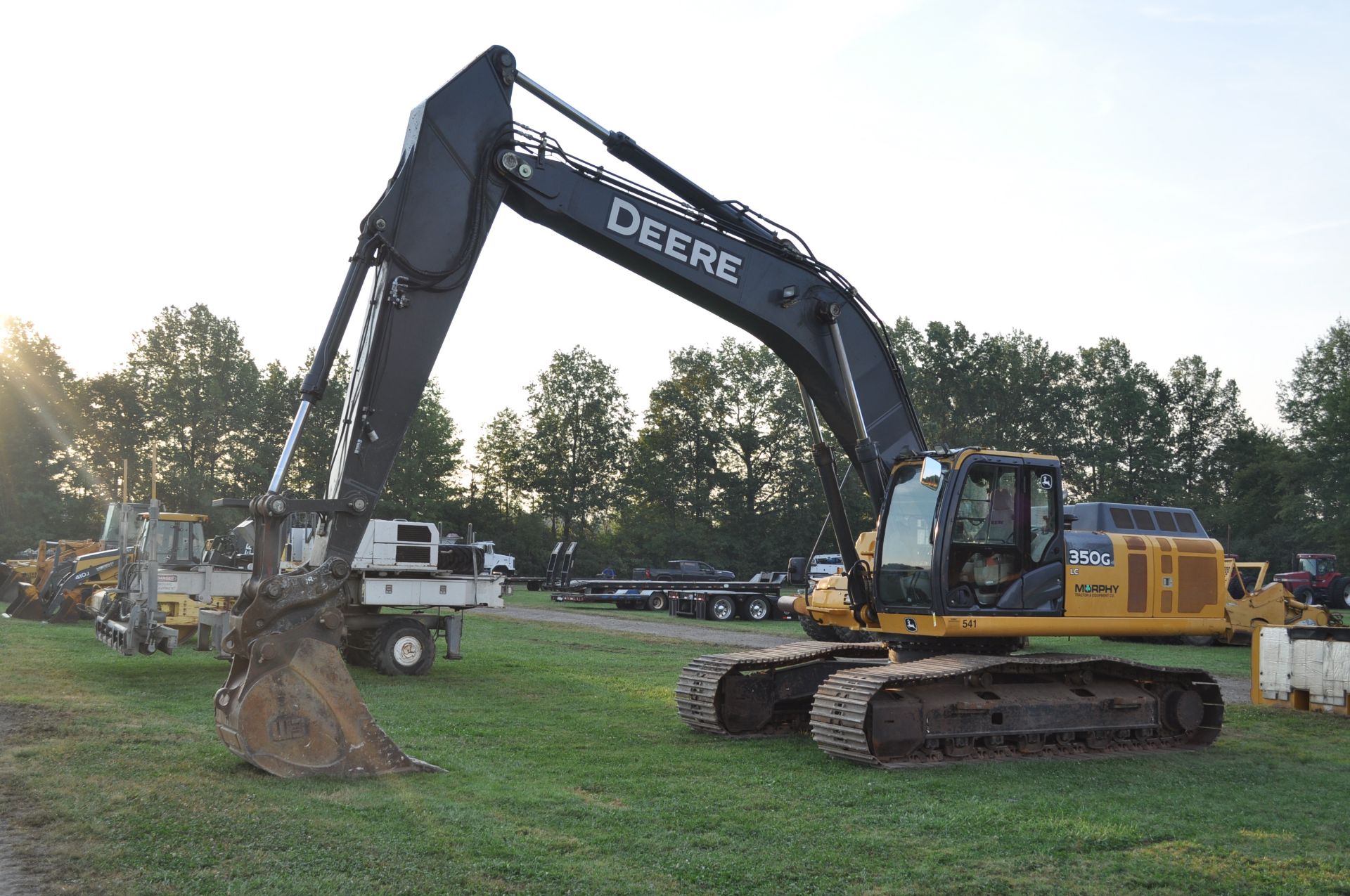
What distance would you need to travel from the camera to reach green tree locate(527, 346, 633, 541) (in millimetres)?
75062

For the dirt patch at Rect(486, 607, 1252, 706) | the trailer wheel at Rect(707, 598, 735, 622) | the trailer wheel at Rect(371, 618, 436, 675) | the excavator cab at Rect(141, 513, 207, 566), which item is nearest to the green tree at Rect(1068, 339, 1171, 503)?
the trailer wheel at Rect(707, 598, 735, 622)

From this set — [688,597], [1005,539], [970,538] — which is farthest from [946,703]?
[688,597]

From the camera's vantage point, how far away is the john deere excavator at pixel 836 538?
27.5 ft

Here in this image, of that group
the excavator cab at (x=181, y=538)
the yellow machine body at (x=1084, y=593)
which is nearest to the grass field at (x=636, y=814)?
the yellow machine body at (x=1084, y=593)

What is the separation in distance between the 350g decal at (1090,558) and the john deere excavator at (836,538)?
0.03m

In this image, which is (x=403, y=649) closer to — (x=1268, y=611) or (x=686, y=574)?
(x=1268, y=611)

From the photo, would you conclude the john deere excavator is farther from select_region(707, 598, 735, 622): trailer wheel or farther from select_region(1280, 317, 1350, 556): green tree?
select_region(1280, 317, 1350, 556): green tree

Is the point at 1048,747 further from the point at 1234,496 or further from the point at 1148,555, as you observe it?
the point at 1234,496

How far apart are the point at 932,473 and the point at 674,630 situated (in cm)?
1926

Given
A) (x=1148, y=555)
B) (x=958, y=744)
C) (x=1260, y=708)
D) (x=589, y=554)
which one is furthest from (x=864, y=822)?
(x=589, y=554)

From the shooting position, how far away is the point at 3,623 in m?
25.0

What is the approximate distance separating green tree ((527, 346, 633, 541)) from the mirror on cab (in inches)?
2553

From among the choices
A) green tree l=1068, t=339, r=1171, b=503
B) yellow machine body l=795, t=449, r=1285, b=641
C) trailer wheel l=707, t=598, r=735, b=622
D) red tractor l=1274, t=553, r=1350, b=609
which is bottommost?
trailer wheel l=707, t=598, r=735, b=622

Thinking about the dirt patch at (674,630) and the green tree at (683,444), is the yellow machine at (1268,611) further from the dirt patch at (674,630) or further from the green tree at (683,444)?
the green tree at (683,444)
